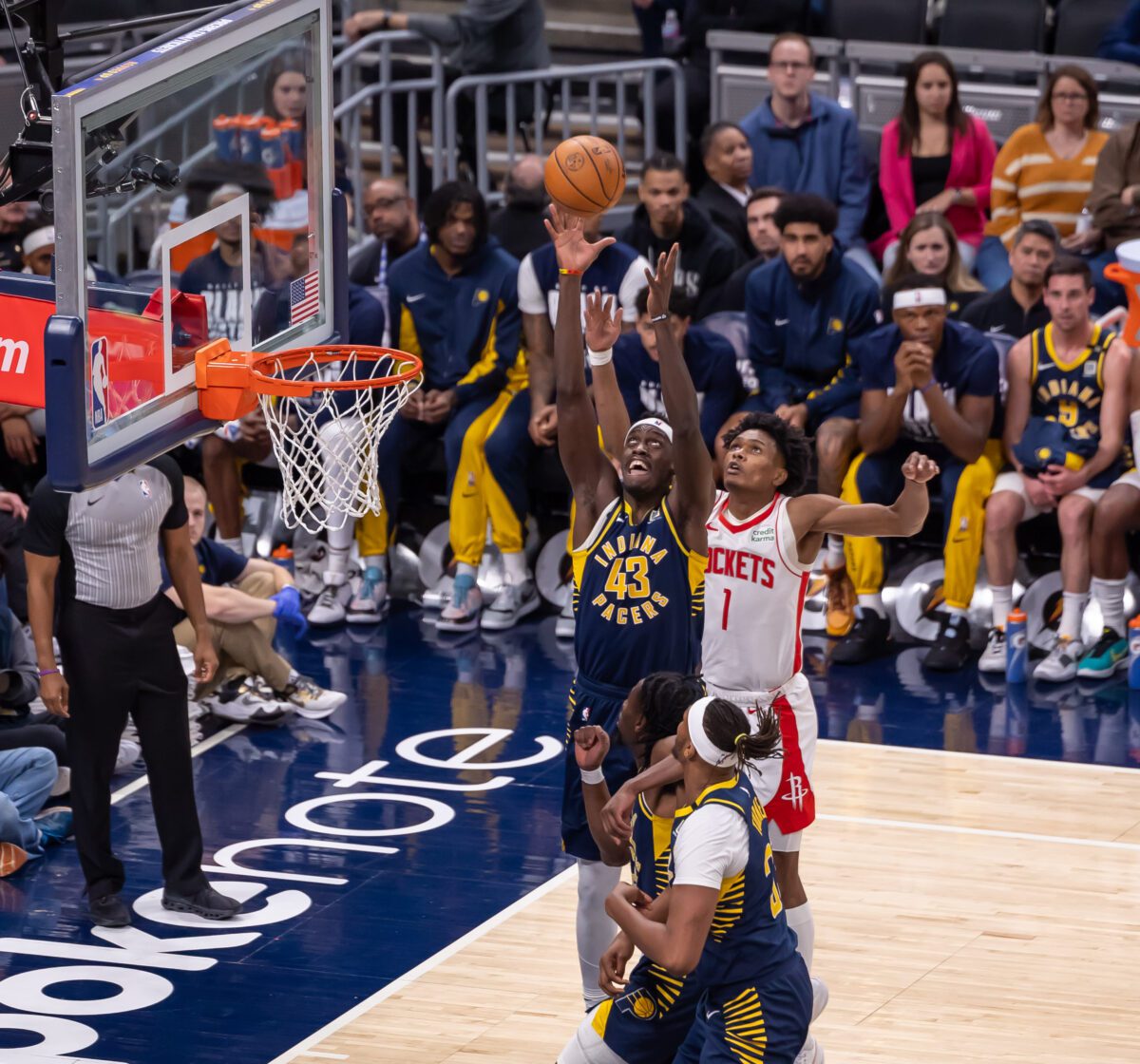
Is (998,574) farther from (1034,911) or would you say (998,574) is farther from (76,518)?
(76,518)

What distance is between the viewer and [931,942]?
752 cm

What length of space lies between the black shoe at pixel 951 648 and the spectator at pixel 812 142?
295 centimetres

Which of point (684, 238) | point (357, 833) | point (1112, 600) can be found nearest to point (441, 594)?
point (684, 238)

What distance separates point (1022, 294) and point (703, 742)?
6.83 m

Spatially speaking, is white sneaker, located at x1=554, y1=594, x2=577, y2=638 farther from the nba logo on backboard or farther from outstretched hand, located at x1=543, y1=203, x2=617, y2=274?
the nba logo on backboard

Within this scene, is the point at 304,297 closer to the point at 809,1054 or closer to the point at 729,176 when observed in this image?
the point at 809,1054

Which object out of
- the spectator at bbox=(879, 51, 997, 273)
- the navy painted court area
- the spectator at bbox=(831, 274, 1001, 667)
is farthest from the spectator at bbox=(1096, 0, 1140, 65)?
the navy painted court area

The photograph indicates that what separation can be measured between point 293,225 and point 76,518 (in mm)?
1427

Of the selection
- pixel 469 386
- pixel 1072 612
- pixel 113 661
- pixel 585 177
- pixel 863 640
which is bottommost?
pixel 863 640

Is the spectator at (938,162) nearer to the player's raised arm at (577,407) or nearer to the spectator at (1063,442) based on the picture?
the spectator at (1063,442)

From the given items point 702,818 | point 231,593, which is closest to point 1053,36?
point 231,593

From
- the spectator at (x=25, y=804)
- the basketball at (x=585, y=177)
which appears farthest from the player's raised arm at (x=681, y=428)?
the spectator at (x=25, y=804)

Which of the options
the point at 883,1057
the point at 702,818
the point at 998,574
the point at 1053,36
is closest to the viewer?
the point at 702,818

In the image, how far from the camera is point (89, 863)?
782cm
